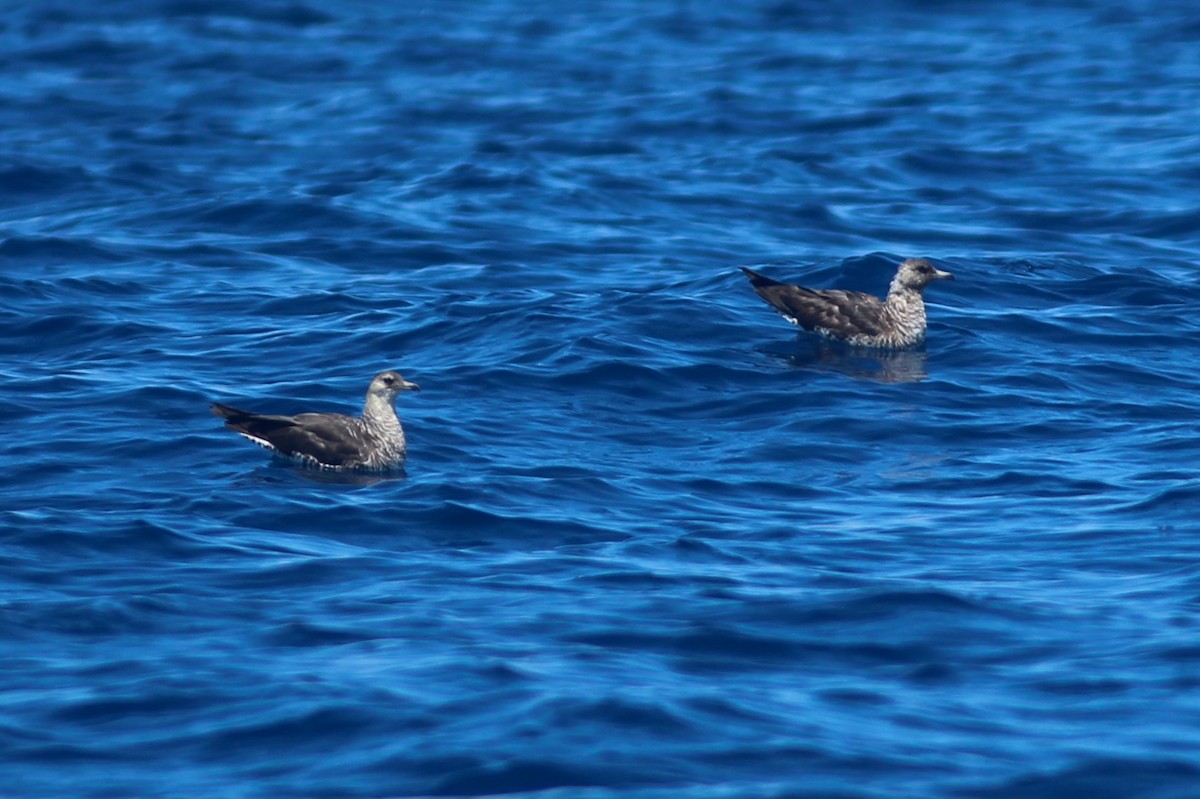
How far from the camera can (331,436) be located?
45.8 ft

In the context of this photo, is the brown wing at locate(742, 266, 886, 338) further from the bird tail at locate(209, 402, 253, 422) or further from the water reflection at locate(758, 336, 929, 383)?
the bird tail at locate(209, 402, 253, 422)

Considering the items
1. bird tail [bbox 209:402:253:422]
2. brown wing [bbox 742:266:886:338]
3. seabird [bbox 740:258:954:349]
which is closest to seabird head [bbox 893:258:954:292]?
seabird [bbox 740:258:954:349]

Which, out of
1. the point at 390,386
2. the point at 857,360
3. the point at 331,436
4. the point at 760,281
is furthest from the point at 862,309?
the point at 331,436

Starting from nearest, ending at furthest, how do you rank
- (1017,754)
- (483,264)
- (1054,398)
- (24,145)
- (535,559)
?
1. (1017,754)
2. (535,559)
3. (1054,398)
4. (483,264)
5. (24,145)

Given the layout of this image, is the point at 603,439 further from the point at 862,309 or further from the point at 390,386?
the point at 862,309

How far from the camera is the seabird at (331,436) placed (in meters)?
13.9

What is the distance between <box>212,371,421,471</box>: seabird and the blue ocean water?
0.66 feet

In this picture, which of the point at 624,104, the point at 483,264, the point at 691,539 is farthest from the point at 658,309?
the point at 624,104

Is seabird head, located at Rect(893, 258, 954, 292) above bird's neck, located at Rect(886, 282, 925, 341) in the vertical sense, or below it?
above

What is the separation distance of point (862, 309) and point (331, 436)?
20.5 ft

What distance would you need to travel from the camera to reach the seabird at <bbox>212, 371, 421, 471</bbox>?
45.5ft

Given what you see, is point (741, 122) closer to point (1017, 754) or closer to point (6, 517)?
point (6, 517)

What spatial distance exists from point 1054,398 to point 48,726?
32.3ft

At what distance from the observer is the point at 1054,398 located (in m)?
16.1
